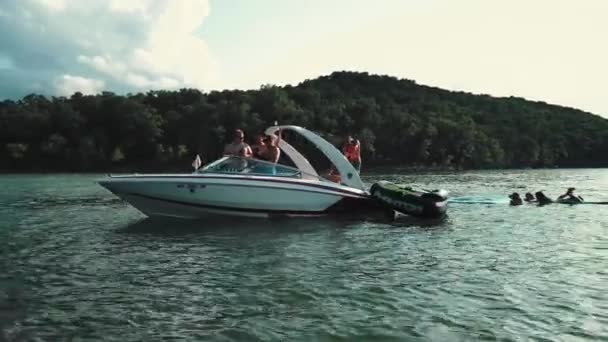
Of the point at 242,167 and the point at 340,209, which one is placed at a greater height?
the point at 242,167

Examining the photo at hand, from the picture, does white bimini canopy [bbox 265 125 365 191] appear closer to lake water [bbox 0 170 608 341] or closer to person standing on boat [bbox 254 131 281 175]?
person standing on boat [bbox 254 131 281 175]

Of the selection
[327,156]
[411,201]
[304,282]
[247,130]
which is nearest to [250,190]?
[327,156]

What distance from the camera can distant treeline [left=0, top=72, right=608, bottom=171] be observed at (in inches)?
4633

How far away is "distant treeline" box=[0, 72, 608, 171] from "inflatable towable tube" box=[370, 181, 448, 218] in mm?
95191

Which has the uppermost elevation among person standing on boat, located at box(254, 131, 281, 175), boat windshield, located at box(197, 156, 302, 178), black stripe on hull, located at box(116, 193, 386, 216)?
person standing on boat, located at box(254, 131, 281, 175)

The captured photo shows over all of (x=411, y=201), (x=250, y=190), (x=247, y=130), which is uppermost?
(x=247, y=130)

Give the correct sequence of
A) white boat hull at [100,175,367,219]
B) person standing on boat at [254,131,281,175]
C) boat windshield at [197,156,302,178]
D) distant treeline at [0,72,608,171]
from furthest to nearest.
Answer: distant treeline at [0,72,608,171]
person standing on boat at [254,131,281,175]
boat windshield at [197,156,302,178]
white boat hull at [100,175,367,219]

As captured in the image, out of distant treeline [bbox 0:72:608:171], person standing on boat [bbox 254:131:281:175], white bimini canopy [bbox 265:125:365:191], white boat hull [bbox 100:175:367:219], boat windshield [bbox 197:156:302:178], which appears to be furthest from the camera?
distant treeline [bbox 0:72:608:171]

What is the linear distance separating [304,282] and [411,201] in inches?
445

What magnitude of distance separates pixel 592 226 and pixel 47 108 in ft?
403

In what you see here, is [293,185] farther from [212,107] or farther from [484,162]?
[484,162]

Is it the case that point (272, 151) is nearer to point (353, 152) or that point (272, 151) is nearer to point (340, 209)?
point (340, 209)

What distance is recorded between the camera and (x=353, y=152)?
81.0 feet

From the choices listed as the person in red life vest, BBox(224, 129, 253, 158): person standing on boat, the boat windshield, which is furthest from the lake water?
the person in red life vest
